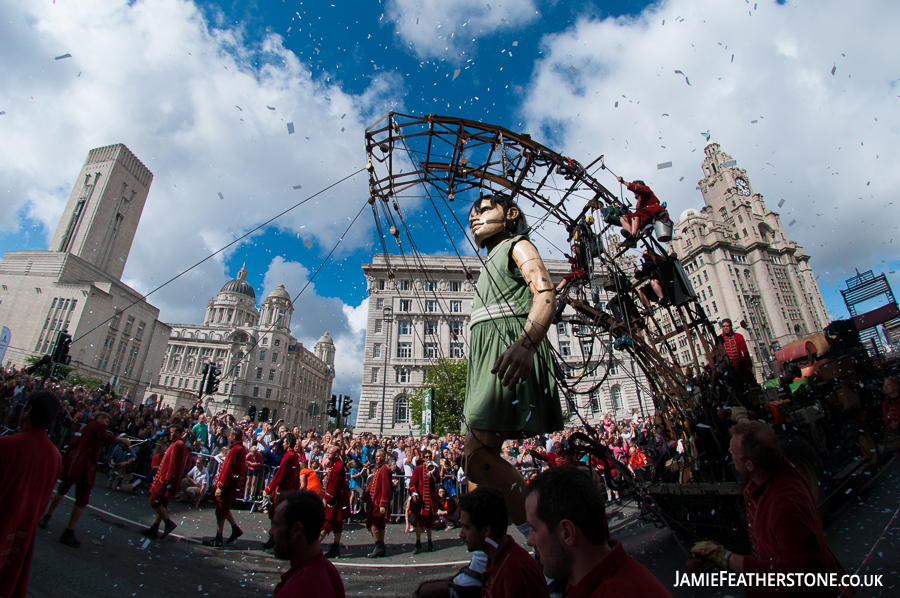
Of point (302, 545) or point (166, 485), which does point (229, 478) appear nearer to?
point (166, 485)

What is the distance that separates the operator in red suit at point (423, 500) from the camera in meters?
7.02

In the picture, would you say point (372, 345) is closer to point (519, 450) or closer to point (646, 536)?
point (519, 450)

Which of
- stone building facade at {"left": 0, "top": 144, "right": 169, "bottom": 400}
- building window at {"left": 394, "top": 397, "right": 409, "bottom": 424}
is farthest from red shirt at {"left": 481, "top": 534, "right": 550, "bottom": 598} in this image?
stone building facade at {"left": 0, "top": 144, "right": 169, "bottom": 400}

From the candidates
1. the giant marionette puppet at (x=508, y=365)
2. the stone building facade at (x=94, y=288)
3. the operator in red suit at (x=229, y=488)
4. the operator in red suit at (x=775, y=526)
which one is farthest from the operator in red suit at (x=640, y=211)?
the stone building facade at (x=94, y=288)

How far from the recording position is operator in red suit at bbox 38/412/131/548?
5.16 m

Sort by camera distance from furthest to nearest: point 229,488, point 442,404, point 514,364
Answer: point 442,404, point 229,488, point 514,364

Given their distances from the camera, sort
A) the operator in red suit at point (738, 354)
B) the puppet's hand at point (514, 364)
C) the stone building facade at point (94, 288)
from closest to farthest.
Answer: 1. the puppet's hand at point (514, 364)
2. the operator in red suit at point (738, 354)
3. the stone building facade at point (94, 288)

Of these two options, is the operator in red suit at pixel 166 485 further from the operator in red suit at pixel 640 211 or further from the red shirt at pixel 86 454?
the operator in red suit at pixel 640 211

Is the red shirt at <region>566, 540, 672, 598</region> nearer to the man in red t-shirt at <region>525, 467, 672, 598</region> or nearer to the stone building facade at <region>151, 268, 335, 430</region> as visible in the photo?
the man in red t-shirt at <region>525, 467, 672, 598</region>

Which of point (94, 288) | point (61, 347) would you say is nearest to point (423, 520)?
point (61, 347)

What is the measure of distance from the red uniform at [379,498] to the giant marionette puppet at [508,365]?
4489 mm

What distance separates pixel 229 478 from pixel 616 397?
42237 millimetres

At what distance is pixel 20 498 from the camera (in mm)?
2650

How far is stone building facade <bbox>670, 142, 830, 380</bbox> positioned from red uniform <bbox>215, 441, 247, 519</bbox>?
62904mm
